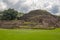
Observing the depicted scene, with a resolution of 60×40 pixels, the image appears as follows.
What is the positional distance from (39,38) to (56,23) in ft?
84.6

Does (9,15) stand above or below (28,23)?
above

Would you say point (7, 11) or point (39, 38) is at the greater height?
point (7, 11)

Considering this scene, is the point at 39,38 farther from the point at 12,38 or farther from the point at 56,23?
the point at 56,23

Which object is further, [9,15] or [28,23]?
[9,15]

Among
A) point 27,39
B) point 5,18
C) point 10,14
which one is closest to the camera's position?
point 27,39

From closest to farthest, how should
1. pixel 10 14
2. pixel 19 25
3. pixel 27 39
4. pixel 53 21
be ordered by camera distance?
pixel 27 39 < pixel 19 25 < pixel 53 21 < pixel 10 14

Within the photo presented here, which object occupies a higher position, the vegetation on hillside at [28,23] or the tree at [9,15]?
the tree at [9,15]

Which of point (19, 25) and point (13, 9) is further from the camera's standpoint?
point (13, 9)

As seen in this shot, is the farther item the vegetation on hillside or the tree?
the tree

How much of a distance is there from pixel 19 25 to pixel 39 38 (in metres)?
23.2

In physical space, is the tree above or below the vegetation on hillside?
above

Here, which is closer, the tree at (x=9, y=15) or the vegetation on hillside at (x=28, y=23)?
the vegetation on hillside at (x=28, y=23)

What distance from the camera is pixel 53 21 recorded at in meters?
51.3

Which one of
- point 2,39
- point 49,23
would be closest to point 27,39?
point 2,39
